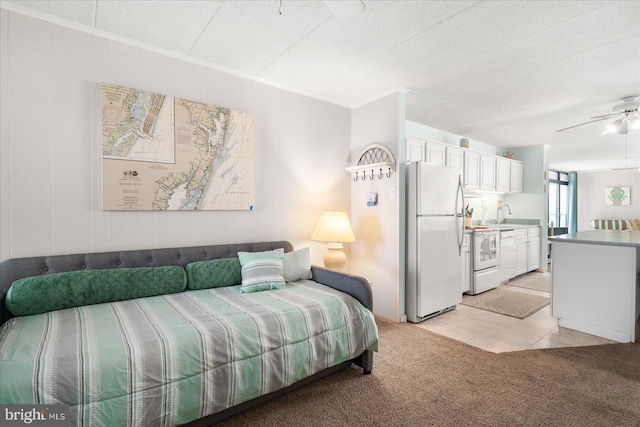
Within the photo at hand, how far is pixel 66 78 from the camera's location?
7.33 ft

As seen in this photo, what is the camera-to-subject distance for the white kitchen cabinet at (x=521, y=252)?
5.32 m

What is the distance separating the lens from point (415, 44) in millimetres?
2469

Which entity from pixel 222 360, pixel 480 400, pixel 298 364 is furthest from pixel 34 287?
pixel 480 400

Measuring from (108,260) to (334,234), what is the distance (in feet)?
6.28

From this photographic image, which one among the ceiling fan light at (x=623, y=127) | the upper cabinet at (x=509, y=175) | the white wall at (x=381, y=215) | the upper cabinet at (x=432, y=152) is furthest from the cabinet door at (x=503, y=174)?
the white wall at (x=381, y=215)

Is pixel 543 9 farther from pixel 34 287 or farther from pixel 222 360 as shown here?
pixel 34 287

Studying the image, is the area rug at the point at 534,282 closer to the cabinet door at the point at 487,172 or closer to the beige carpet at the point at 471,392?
the cabinet door at the point at 487,172

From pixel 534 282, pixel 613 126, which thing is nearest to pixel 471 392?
pixel 613 126

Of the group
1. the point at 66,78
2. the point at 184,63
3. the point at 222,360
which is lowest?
the point at 222,360

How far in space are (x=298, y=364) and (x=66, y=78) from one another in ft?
8.31

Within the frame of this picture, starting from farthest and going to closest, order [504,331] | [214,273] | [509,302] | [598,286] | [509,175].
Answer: [509,175] → [509,302] → [504,331] → [598,286] → [214,273]

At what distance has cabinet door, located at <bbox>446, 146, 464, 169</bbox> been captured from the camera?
15.4 ft

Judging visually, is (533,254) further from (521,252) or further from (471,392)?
(471,392)

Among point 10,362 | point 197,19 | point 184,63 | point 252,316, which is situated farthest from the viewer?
point 184,63
